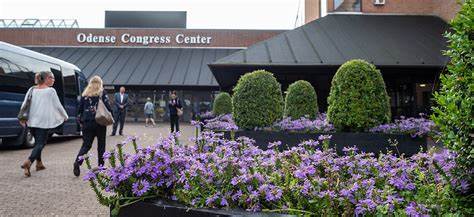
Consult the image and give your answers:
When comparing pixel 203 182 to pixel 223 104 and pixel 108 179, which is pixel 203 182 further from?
pixel 223 104

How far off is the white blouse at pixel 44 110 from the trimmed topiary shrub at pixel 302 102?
6.34 m

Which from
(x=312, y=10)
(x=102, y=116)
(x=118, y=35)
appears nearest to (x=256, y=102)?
(x=102, y=116)

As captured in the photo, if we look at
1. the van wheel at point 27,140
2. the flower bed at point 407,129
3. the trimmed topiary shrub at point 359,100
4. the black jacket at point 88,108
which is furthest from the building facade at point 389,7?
the black jacket at point 88,108

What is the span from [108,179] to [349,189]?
6.33ft

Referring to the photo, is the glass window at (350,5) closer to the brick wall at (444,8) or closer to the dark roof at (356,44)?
the dark roof at (356,44)

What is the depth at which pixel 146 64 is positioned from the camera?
29.5m

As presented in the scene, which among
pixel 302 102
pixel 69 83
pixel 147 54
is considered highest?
pixel 147 54

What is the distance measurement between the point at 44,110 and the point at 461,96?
6.99 meters

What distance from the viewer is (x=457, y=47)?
8.41 feet

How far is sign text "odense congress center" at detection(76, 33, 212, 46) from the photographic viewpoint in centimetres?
3225

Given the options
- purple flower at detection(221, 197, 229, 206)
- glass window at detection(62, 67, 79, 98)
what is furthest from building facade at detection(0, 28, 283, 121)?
purple flower at detection(221, 197, 229, 206)

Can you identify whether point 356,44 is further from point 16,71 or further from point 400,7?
point 16,71

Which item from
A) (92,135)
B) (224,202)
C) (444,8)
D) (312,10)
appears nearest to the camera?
(224,202)

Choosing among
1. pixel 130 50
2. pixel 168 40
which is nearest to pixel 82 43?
pixel 130 50
